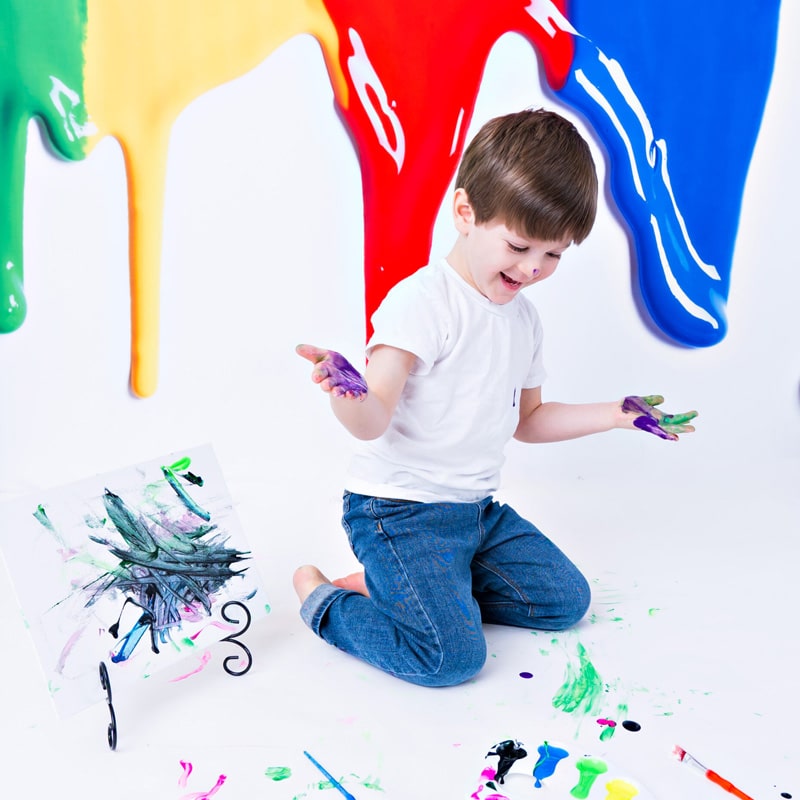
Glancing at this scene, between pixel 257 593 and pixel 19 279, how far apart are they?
95 cm

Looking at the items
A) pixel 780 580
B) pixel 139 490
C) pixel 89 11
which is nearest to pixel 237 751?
pixel 139 490

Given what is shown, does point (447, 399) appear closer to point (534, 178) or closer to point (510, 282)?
point (510, 282)

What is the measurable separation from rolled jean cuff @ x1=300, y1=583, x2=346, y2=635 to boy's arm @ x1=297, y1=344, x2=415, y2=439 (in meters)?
0.26

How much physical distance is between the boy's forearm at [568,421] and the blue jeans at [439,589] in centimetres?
15

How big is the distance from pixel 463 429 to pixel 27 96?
1.14 metres

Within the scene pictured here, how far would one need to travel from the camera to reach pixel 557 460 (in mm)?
1995

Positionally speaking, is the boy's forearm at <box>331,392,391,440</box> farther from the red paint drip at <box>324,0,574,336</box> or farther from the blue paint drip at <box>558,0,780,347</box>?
the blue paint drip at <box>558,0,780,347</box>

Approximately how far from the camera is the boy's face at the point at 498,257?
4.15 ft

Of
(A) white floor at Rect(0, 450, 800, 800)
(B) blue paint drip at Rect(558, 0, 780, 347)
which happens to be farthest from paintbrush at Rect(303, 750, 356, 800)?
(B) blue paint drip at Rect(558, 0, 780, 347)

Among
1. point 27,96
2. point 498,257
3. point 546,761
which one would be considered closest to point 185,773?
point 546,761

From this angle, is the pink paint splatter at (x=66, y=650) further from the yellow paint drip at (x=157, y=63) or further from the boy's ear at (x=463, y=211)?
the yellow paint drip at (x=157, y=63)

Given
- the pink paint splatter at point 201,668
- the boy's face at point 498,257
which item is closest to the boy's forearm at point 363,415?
the boy's face at point 498,257

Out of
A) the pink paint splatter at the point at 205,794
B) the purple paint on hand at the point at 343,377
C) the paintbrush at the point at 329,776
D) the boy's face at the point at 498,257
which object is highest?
the boy's face at the point at 498,257

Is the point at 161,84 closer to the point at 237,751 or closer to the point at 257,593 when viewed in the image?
the point at 257,593
